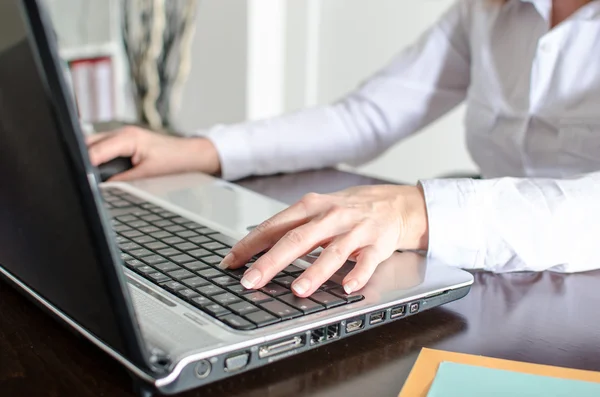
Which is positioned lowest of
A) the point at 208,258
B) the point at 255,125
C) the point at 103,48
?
the point at 103,48

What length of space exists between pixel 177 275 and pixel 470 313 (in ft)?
0.81

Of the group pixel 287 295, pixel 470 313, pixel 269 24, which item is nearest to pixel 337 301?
pixel 287 295

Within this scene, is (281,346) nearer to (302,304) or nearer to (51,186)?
(302,304)

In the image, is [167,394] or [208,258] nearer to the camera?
[167,394]

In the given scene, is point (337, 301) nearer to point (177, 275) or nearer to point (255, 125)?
point (177, 275)

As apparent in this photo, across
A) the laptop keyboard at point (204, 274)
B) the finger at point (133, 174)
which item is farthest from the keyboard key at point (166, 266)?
the finger at point (133, 174)

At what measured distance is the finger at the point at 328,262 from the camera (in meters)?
0.57

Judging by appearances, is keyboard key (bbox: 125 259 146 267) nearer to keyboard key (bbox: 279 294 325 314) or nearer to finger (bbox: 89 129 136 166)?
keyboard key (bbox: 279 294 325 314)

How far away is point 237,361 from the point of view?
483 mm

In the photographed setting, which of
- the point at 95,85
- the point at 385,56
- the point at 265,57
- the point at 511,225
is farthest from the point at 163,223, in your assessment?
the point at 95,85

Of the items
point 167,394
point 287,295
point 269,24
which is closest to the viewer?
point 167,394

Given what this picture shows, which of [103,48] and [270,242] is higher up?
[270,242]

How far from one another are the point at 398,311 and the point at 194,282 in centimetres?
16

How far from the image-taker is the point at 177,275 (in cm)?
60
